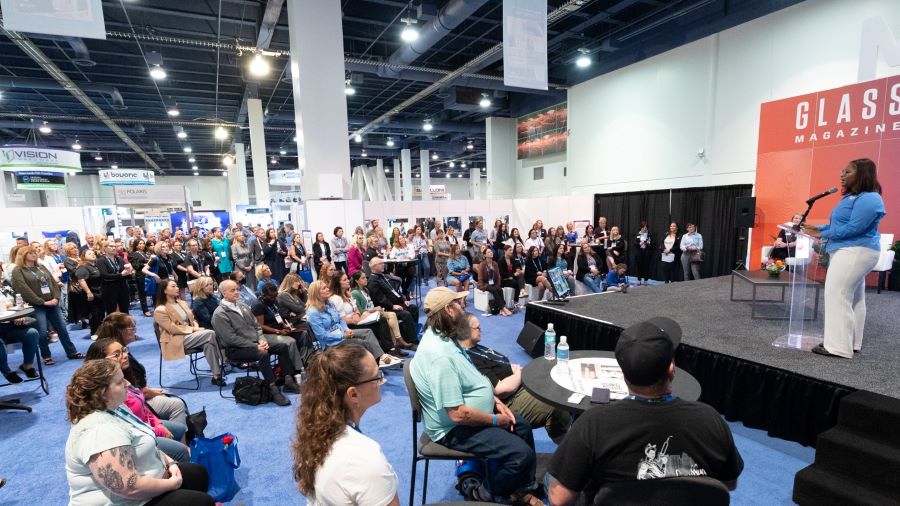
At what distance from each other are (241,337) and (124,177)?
1541 cm

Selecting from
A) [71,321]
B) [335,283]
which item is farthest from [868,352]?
[71,321]

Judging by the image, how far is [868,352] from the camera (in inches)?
132

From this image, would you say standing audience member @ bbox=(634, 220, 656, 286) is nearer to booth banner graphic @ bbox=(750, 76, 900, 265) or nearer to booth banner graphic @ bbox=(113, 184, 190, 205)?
booth banner graphic @ bbox=(750, 76, 900, 265)

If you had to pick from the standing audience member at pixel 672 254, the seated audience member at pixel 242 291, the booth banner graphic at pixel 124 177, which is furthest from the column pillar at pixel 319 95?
the booth banner graphic at pixel 124 177

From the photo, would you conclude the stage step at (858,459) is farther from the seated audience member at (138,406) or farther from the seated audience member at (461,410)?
the seated audience member at (138,406)

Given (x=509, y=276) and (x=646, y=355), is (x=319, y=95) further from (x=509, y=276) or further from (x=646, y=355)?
(x=646, y=355)

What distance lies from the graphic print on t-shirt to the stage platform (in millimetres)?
2473

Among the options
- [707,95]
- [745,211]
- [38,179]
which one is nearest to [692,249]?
[745,211]

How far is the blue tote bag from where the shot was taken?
2.49 m

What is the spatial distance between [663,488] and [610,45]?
10.6m

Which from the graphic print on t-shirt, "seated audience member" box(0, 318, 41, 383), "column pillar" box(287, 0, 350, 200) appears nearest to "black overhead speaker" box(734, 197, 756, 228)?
the graphic print on t-shirt

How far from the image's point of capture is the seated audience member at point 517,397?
2.59 metres

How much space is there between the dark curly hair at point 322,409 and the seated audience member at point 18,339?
495cm

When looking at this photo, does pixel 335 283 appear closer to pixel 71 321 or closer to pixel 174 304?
pixel 174 304
